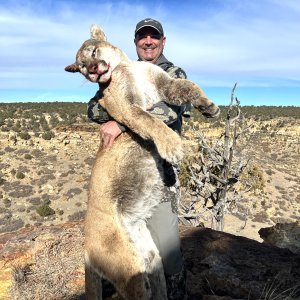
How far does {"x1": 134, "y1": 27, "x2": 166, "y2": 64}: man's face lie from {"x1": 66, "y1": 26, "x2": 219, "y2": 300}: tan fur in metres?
0.32

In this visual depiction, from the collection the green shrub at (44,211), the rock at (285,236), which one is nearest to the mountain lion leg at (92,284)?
the rock at (285,236)

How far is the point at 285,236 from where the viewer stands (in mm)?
9266

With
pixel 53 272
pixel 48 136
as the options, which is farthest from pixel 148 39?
pixel 48 136

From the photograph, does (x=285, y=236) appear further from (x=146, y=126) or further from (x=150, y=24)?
Result: (x=146, y=126)

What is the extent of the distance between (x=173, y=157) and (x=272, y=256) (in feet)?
11.8

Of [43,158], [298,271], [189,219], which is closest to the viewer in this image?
[298,271]

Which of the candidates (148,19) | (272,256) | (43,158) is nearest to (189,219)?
(272,256)

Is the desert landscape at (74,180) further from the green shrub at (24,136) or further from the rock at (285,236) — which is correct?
the rock at (285,236)

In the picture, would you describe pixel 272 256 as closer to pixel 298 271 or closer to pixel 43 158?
pixel 298 271

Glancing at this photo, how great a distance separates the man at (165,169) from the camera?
3211 millimetres

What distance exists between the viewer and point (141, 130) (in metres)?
2.86

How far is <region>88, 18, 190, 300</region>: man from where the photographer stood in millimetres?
3211

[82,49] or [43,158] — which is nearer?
[82,49]

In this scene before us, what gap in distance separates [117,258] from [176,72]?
1734 mm
